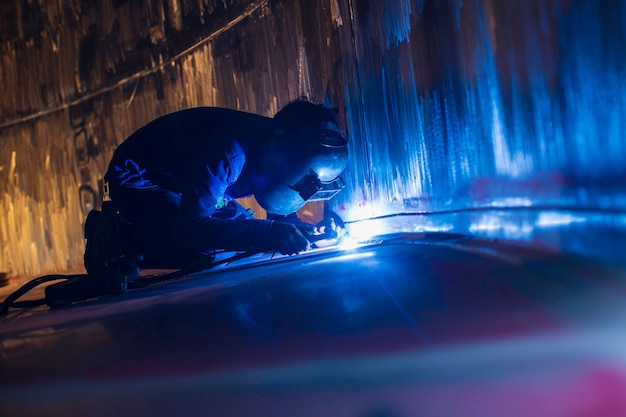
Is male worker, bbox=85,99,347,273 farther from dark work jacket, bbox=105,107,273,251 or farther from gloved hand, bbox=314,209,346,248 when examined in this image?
gloved hand, bbox=314,209,346,248

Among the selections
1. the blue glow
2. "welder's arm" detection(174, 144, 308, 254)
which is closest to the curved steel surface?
the blue glow

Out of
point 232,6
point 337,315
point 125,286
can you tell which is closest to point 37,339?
point 125,286

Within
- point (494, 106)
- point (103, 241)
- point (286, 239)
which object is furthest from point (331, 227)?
point (103, 241)

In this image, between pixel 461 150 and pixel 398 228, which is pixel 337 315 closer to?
pixel 461 150

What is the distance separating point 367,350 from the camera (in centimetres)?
47

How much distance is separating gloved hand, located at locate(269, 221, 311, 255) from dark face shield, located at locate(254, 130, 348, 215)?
0.45 ft

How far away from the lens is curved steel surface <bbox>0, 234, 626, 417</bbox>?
37cm

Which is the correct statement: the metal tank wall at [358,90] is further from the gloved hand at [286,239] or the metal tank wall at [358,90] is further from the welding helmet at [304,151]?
the gloved hand at [286,239]

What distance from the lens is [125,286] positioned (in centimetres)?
125

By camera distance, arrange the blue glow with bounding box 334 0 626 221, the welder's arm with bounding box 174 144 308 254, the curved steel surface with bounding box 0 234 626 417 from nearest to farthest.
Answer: the curved steel surface with bounding box 0 234 626 417 < the blue glow with bounding box 334 0 626 221 < the welder's arm with bounding box 174 144 308 254

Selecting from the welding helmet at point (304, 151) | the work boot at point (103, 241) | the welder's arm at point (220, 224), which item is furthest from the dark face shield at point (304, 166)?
the work boot at point (103, 241)

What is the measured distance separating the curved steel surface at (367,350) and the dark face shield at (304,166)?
0.65 metres

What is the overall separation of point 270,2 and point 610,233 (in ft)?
6.50

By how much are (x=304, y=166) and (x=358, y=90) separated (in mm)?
461
